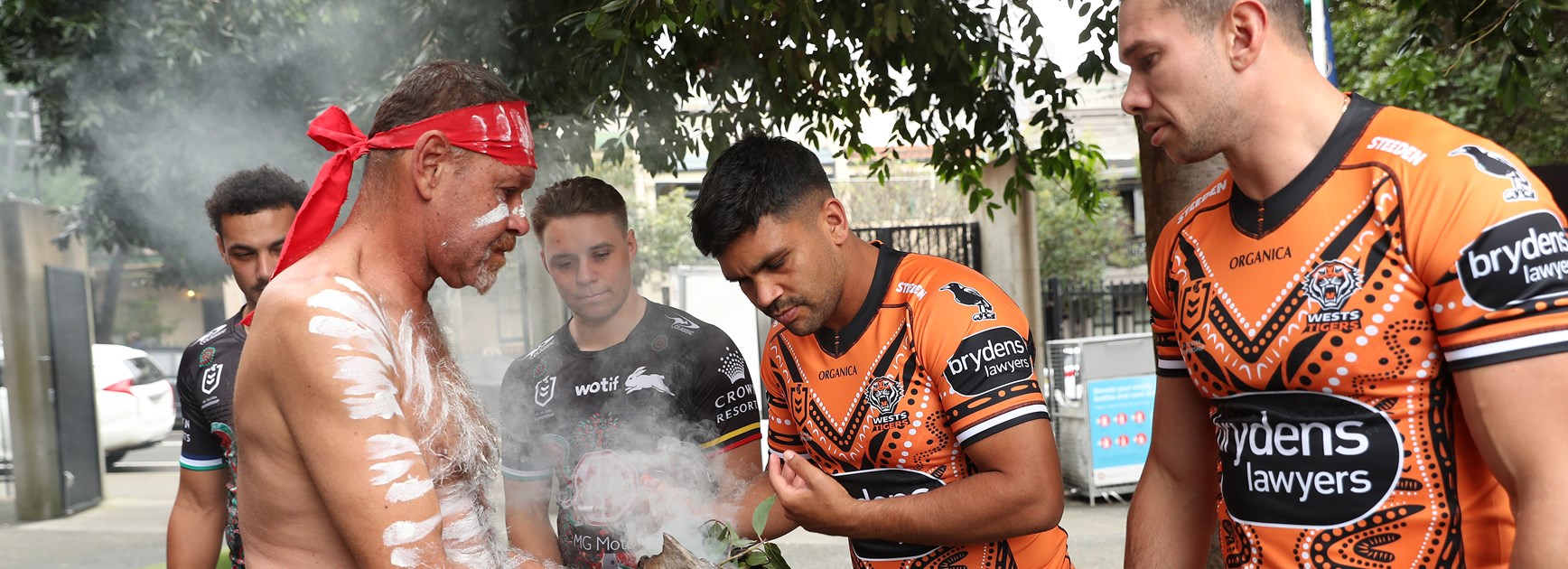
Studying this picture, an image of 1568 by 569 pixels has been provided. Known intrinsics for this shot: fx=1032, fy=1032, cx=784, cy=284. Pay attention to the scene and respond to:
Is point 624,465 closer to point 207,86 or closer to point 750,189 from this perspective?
point 750,189

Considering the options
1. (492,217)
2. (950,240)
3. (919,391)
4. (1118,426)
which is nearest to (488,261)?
(492,217)

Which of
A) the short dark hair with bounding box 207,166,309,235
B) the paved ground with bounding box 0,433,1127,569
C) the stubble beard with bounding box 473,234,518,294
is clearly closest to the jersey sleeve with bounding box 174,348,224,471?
the short dark hair with bounding box 207,166,309,235

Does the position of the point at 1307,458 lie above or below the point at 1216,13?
below

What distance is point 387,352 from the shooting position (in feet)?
5.82

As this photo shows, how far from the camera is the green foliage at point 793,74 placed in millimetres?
3650

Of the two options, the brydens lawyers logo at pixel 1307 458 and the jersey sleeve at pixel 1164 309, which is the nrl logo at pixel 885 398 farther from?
the brydens lawyers logo at pixel 1307 458

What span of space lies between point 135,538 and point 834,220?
809 centimetres

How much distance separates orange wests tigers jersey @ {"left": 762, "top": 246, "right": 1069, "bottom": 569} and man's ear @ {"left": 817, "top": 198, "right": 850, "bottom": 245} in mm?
118

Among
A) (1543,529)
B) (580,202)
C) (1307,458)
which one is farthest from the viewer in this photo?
(580,202)

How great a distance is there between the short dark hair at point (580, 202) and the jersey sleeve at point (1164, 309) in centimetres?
176

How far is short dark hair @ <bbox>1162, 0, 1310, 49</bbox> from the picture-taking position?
5.73ft

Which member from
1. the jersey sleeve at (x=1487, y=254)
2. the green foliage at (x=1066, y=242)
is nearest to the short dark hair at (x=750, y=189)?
the jersey sleeve at (x=1487, y=254)

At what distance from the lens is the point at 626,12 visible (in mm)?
2754

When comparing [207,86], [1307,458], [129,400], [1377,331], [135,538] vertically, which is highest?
[207,86]
